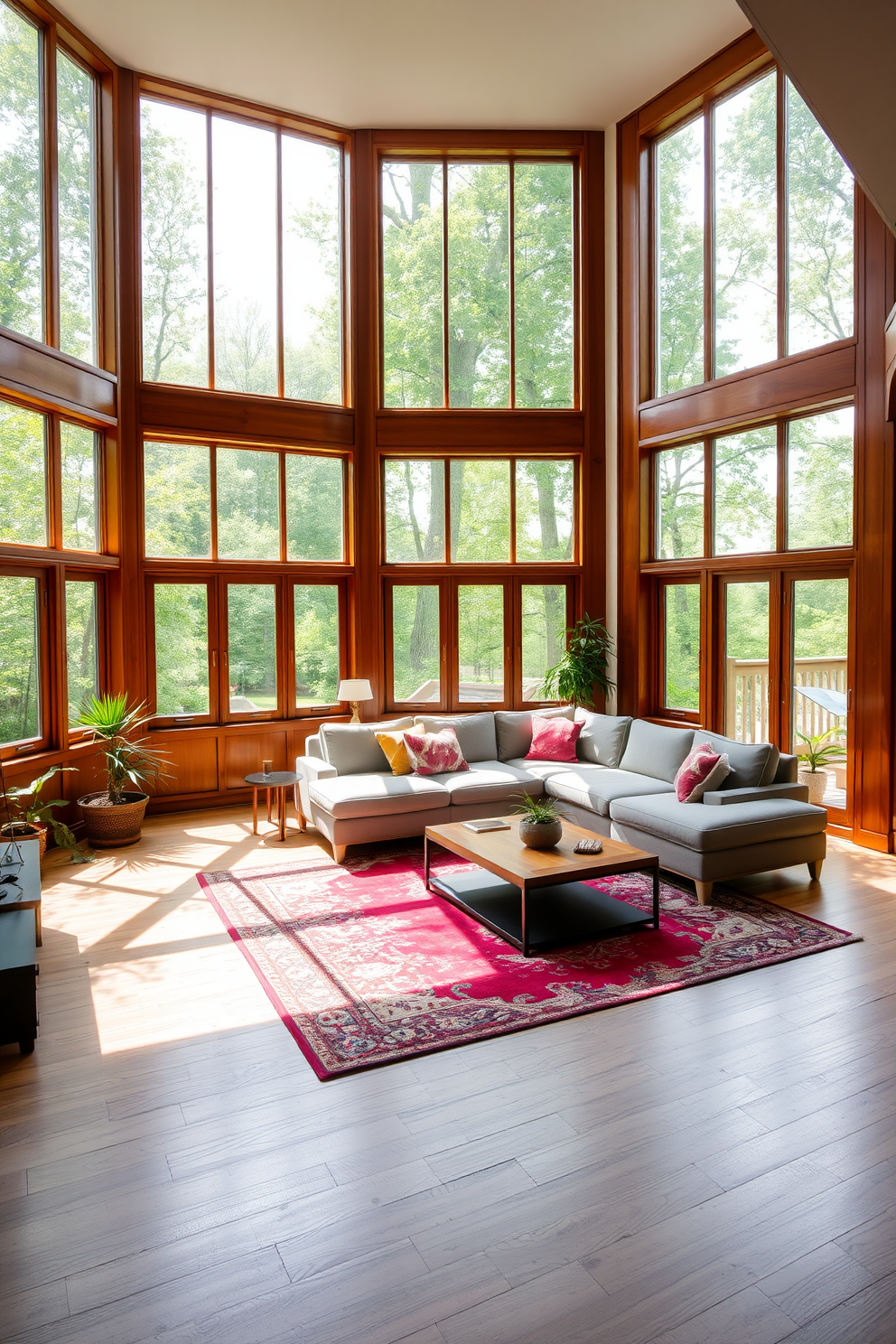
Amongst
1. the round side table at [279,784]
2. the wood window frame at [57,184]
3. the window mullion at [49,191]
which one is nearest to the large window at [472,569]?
the round side table at [279,784]

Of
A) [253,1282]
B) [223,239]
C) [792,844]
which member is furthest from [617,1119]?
[223,239]

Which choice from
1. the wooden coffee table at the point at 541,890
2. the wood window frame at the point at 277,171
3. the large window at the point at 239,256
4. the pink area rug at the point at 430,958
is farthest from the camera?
the large window at the point at 239,256

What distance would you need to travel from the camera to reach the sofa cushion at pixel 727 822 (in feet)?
16.3

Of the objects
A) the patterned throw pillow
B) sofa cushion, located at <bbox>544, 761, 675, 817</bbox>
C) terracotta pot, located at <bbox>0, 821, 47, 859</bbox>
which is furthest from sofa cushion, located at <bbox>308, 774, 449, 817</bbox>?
terracotta pot, located at <bbox>0, 821, 47, 859</bbox>

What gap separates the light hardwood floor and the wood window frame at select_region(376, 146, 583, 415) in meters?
5.77

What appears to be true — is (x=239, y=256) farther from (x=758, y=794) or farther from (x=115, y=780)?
Result: (x=758, y=794)

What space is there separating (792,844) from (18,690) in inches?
206

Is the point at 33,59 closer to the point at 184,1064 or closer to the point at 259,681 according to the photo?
the point at 259,681

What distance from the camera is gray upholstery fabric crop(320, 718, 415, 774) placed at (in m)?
6.54

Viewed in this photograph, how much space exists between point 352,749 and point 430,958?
8.39 feet

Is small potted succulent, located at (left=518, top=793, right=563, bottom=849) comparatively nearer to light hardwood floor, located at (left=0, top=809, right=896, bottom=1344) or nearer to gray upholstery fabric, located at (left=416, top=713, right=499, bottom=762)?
light hardwood floor, located at (left=0, top=809, right=896, bottom=1344)

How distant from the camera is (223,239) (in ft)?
24.6

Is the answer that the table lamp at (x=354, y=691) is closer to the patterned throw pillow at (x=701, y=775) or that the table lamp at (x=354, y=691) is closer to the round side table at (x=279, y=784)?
the round side table at (x=279, y=784)

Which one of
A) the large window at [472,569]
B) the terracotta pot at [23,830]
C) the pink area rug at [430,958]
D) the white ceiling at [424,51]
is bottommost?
the pink area rug at [430,958]
